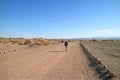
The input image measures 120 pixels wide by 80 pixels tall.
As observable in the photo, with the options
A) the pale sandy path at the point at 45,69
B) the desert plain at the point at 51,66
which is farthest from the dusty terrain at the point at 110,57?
the pale sandy path at the point at 45,69

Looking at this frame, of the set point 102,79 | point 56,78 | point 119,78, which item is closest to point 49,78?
point 56,78

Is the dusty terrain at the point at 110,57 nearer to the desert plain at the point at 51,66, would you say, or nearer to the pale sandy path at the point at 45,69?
the desert plain at the point at 51,66

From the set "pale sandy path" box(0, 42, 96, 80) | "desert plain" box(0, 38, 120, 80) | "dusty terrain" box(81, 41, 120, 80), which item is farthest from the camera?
"dusty terrain" box(81, 41, 120, 80)

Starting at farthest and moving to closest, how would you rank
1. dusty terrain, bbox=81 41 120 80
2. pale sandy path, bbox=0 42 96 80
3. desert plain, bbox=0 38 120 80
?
→ dusty terrain, bbox=81 41 120 80 → desert plain, bbox=0 38 120 80 → pale sandy path, bbox=0 42 96 80

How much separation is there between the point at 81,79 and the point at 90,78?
63 centimetres

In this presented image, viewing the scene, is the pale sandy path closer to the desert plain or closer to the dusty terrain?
the desert plain

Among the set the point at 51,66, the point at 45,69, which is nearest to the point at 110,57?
the point at 51,66

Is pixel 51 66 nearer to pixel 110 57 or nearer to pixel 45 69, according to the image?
pixel 45 69

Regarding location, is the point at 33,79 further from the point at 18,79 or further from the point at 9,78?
the point at 9,78

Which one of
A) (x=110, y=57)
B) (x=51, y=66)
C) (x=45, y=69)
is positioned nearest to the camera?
(x=45, y=69)

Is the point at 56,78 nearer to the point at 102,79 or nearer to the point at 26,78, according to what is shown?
the point at 26,78

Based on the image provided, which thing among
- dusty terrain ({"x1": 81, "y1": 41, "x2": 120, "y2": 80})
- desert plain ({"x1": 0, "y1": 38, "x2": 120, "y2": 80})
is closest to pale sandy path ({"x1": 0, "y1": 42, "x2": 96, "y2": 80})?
desert plain ({"x1": 0, "y1": 38, "x2": 120, "y2": 80})

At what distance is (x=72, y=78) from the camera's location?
10.2 m

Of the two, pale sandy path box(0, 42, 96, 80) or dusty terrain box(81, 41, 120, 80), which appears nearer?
pale sandy path box(0, 42, 96, 80)
